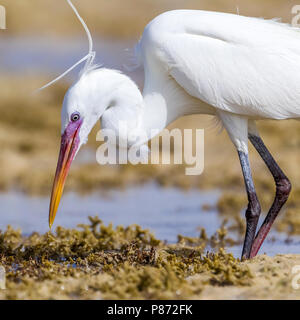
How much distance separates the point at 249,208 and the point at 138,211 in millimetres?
3519

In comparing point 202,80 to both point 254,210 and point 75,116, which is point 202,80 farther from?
point 254,210

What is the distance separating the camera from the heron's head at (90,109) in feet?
21.2

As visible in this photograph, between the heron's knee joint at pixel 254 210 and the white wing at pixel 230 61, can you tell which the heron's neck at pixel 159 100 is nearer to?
the white wing at pixel 230 61

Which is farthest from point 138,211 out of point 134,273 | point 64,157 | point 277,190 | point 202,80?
point 134,273

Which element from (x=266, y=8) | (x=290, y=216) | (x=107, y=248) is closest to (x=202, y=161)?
(x=290, y=216)

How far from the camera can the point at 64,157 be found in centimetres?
653

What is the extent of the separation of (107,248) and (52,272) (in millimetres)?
1538

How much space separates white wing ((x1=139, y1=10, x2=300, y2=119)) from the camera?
645cm

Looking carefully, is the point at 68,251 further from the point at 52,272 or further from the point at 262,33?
the point at 262,33

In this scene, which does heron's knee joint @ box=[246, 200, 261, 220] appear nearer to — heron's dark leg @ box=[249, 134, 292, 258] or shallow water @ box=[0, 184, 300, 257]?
heron's dark leg @ box=[249, 134, 292, 258]

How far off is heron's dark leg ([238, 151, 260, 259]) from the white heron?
0.01 metres
